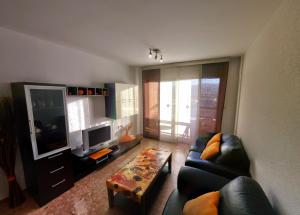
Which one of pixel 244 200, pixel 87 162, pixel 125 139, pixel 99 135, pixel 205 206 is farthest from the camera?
pixel 125 139

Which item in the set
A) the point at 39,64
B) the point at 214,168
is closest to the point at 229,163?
the point at 214,168

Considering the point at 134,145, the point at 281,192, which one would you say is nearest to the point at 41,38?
the point at 134,145

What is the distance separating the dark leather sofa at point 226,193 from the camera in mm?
867

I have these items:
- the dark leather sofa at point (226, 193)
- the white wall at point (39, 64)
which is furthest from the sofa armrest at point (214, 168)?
the white wall at point (39, 64)

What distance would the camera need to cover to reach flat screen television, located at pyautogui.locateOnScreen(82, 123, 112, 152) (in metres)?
2.57

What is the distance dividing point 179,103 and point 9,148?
364cm

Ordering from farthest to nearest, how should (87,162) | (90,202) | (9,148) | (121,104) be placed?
(121,104)
(87,162)
(90,202)
(9,148)

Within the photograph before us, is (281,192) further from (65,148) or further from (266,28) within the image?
(65,148)

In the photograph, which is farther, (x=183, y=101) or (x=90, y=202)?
(x=183, y=101)

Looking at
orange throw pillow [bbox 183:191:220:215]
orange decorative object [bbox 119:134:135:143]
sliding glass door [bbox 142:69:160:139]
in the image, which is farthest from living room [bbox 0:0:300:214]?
sliding glass door [bbox 142:69:160:139]

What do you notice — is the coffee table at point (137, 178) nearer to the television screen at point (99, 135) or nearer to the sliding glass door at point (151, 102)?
the television screen at point (99, 135)

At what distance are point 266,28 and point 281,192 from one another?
1815 millimetres

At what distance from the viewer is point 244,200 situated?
908mm

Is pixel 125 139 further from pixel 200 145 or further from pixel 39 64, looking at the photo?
pixel 39 64
